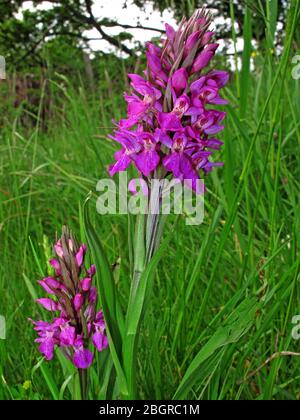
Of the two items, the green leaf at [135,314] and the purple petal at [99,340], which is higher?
the green leaf at [135,314]

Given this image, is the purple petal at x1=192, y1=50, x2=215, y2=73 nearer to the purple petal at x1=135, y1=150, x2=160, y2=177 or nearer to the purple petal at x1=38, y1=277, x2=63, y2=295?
the purple petal at x1=135, y1=150, x2=160, y2=177

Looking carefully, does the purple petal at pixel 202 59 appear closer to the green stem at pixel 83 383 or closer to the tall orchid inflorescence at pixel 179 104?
the tall orchid inflorescence at pixel 179 104

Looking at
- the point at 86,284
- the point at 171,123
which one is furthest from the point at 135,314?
the point at 171,123

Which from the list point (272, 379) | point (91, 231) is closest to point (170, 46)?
point (91, 231)

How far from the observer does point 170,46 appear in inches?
20.9

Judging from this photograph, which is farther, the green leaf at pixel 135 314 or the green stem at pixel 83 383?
the green stem at pixel 83 383

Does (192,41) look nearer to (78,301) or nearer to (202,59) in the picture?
Answer: (202,59)

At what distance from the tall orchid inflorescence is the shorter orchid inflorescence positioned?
0.40 ft

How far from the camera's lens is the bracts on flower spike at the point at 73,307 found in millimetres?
584

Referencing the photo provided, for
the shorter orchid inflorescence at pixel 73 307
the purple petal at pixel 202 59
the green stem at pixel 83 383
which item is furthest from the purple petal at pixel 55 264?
the purple petal at pixel 202 59

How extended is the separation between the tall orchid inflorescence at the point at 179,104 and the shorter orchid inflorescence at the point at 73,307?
12 centimetres

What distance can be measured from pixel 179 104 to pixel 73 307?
0.24m
